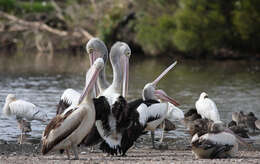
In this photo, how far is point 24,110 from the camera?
30.6ft

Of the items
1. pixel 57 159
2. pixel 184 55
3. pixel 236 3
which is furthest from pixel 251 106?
pixel 184 55

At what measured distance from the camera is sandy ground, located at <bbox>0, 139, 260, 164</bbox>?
6598 mm

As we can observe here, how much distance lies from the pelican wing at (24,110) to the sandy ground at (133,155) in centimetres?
99

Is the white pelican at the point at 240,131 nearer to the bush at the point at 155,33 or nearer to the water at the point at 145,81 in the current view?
the water at the point at 145,81

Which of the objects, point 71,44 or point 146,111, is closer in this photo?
point 146,111

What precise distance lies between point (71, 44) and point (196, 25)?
30.4 feet

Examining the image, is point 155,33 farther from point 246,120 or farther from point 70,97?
point 70,97

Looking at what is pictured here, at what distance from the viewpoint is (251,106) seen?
12.2 m

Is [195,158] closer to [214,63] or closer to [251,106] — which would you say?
[251,106]

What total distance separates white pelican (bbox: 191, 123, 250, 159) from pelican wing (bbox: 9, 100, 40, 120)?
3.23 meters

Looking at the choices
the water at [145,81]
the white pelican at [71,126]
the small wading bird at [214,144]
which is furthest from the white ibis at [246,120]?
the white pelican at [71,126]

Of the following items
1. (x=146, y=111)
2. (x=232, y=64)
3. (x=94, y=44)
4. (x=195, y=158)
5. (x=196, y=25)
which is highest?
(x=196, y=25)

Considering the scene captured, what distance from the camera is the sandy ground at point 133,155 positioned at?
6598 mm

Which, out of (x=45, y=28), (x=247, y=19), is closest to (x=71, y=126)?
(x=247, y=19)
